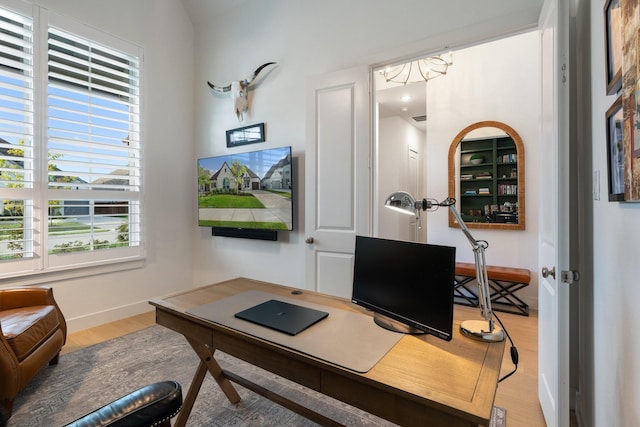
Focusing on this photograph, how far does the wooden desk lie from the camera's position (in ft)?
2.70

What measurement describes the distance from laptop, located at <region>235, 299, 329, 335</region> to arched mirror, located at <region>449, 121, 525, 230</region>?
3.36 meters

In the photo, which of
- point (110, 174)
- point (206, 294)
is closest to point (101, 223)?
point (110, 174)

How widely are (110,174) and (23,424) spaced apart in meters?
2.32

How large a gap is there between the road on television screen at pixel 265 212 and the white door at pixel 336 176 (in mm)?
328

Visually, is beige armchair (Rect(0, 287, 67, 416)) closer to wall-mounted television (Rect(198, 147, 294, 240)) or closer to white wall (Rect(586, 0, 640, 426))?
wall-mounted television (Rect(198, 147, 294, 240))

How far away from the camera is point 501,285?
3.75 meters

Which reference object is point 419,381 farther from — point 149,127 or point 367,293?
point 149,127

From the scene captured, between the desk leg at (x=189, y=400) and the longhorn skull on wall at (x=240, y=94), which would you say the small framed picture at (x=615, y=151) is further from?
the longhorn skull on wall at (x=240, y=94)

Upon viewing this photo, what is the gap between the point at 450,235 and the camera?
14.0 feet

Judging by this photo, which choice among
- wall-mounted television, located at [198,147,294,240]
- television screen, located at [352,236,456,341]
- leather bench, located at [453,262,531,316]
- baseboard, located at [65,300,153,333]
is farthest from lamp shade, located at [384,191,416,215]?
baseboard, located at [65,300,153,333]

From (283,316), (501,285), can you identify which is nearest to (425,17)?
(283,316)

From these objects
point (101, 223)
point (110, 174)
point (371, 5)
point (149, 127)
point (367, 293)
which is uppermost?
point (371, 5)

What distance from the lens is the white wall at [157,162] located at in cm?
317

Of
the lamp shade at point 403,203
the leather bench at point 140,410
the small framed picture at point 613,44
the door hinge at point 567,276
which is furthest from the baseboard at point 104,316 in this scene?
the small framed picture at point 613,44
